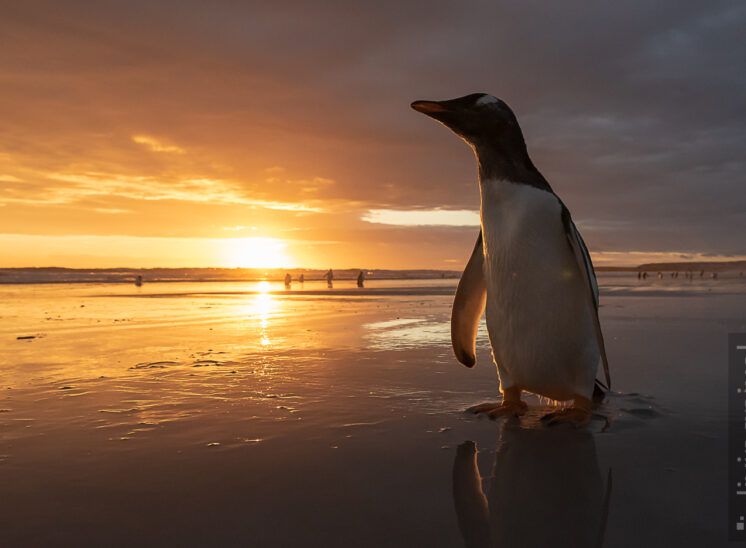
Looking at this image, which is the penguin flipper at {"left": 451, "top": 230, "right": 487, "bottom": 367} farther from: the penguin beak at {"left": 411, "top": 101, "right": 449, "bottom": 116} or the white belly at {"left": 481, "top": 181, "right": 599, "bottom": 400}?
the penguin beak at {"left": 411, "top": 101, "right": 449, "bottom": 116}

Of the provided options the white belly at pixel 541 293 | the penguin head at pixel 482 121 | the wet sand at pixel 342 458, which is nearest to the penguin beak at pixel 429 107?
the penguin head at pixel 482 121

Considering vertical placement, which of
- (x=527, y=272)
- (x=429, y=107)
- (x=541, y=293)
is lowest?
(x=541, y=293)

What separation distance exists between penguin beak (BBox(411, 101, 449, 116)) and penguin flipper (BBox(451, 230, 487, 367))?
3.68 feet

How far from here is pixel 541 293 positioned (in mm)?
3412

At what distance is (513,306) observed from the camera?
350 cm

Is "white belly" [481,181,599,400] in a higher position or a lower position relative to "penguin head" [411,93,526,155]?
lower

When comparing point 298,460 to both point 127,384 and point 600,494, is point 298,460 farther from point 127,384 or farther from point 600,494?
point 127,384

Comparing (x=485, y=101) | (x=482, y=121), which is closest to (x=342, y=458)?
(x=482, y=121)

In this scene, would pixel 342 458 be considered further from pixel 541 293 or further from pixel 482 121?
pixel 482 121

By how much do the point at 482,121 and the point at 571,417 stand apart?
2021mm

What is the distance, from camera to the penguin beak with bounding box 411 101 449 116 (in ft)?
12.0

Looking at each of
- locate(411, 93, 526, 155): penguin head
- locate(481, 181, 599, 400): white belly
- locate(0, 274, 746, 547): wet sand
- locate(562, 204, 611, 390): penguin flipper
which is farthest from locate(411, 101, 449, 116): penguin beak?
locate(0, 274, 746, 547): wet sand

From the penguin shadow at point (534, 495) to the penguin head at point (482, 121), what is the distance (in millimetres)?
1886

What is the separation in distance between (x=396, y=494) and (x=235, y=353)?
15.2 ft
